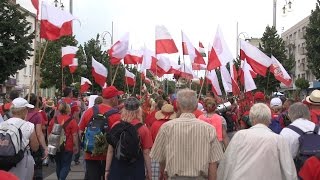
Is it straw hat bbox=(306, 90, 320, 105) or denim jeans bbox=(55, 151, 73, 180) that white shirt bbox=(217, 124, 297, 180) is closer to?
straw hat bbox=(306, 90, 320, 105)

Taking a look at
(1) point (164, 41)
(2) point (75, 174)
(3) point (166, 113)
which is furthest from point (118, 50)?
(3) point (166, 113)

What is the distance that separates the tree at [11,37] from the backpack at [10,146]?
19969mm

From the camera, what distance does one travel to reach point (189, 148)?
16.7 ft

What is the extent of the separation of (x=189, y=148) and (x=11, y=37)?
74.3 ft

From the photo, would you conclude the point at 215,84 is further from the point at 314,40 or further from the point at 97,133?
the point at 314,40

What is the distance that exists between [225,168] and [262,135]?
496 millimetres

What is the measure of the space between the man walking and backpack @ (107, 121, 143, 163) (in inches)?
42.8

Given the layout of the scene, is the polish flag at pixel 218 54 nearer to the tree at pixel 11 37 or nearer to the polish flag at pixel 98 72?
the polish flag at pixel 98 72

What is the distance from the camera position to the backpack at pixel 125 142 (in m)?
6.26

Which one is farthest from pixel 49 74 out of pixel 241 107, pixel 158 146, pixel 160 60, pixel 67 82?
pixel 158 146

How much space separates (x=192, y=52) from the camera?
1541 cm

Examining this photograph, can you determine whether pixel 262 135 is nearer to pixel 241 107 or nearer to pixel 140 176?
pixel 140 176

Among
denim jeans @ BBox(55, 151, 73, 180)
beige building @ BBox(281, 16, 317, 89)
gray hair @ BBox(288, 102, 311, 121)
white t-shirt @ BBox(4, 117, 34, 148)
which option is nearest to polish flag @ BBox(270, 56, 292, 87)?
denim jeans @ BBox(55, 151, 73, 180)

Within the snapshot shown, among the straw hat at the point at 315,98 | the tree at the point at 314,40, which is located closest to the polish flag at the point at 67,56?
the straw hat at the point at 315,98
